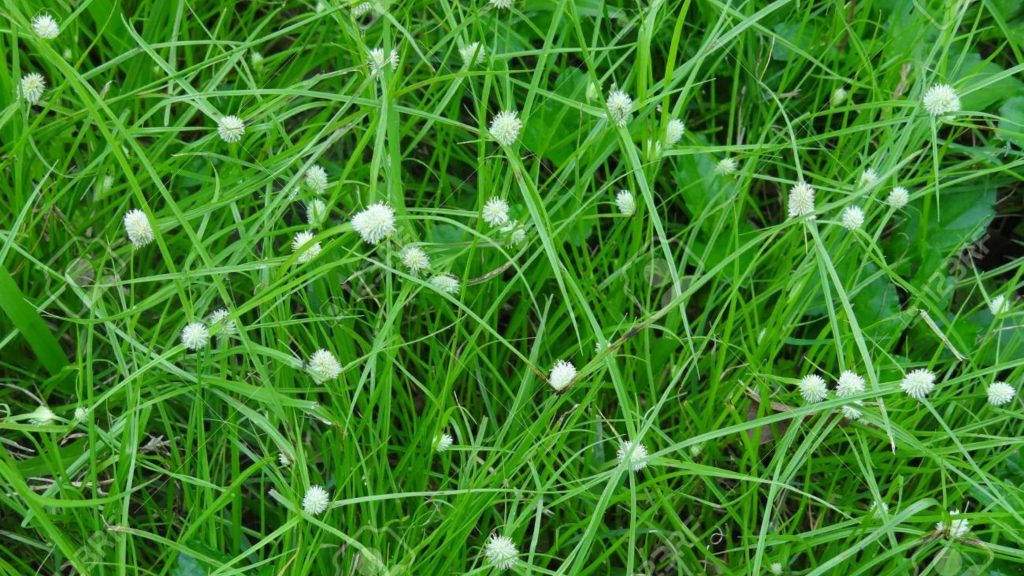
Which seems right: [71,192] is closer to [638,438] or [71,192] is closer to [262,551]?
[262,551]

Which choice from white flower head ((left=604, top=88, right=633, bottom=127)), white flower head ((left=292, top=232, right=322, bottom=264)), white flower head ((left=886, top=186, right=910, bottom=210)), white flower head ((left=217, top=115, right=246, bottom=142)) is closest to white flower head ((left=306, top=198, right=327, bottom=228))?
white flower head ((left=292, top=232, right=322, bottom=264))

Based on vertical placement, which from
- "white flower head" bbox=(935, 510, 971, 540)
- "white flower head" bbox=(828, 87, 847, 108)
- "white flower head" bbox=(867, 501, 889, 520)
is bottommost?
"white flower head" bbox=(935, 510, 971, 540)

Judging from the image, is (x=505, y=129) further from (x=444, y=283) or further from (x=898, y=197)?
(x=898, y=197)

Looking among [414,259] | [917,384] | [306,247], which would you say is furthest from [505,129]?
[917,384]

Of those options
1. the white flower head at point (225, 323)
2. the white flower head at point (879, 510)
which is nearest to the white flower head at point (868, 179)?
the white flower head at point (879, 510)

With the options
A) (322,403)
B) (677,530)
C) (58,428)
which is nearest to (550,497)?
(677,530)

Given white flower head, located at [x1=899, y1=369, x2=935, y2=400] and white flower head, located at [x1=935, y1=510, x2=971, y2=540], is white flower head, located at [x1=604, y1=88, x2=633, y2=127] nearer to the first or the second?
white flower head, located at [x1=899, y1=369, x2=935, y2=400]
